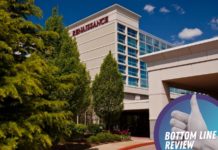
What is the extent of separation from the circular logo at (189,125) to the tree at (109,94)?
73.5ft

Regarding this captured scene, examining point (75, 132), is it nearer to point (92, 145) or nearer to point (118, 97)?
point (92, 145)

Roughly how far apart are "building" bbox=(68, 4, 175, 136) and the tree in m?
35.6

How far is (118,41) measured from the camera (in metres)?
72.6

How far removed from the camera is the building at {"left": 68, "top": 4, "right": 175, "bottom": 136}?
72.1 meters

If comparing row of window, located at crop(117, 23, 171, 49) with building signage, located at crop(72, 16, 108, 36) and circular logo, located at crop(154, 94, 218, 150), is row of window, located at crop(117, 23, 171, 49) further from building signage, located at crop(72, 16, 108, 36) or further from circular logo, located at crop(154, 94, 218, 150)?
circular logo, located at crop(154, 94, 218, 150)

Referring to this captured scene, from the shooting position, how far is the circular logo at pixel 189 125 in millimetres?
6301

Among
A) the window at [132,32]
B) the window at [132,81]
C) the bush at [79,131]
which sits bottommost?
the bush at [79,131]

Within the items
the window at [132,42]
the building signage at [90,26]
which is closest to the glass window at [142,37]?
the window at [132,42]

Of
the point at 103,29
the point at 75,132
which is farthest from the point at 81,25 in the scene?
the point at 75,132

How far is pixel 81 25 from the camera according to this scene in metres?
81.4

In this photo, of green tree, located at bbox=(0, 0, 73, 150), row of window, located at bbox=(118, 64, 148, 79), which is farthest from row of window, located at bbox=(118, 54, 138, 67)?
green tree, located at bbox=(0, 0, 73, 150)

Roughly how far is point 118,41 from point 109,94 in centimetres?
4430

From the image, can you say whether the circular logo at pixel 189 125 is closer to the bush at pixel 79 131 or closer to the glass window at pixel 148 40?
the bush at pixel 79 131

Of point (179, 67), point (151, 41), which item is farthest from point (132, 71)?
point (179, 67)
